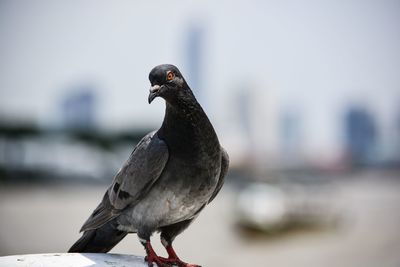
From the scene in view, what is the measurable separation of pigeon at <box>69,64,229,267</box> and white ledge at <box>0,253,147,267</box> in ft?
0.81

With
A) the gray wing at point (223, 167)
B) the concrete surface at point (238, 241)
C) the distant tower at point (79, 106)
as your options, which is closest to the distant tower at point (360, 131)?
the distant tower at point (79, 106)

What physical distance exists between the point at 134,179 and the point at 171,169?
1.24 feet

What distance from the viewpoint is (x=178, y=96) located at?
165 inches

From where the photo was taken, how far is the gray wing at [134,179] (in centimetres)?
429

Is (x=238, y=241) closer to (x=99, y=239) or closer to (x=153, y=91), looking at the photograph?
(x=99, y=239)

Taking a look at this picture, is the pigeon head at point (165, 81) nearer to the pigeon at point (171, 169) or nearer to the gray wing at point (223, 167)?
the pigeon at point (171, 169)

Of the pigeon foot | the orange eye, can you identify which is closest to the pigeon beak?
the orange eye

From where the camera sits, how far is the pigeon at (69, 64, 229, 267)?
417 centimetres

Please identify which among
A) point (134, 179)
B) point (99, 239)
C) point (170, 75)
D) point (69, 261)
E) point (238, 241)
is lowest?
point (238, 241)

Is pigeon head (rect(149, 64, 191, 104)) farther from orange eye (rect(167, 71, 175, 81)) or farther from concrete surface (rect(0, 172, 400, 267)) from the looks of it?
concrete surface (rect(0, 172, 400, 267))

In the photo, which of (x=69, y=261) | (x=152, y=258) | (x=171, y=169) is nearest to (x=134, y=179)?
(x=171, y=169)

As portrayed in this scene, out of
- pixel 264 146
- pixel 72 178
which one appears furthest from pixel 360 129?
pixel 72 178

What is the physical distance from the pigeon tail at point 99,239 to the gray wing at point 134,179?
0.13m

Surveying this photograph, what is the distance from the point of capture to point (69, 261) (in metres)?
3.92
